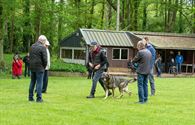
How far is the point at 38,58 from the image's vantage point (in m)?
13.4

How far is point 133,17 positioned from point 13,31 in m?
15.2

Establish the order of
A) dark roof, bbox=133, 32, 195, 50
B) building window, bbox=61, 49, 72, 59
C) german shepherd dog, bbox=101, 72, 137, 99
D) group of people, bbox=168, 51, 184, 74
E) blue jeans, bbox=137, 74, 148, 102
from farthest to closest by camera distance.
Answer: building window, bbox=61, 49, 72, 59 → dark roof, bbox=133, 32, 195, 50 → group of people, bbox=168, 51, 184, 74 → german shepherd dog, bbox=101, 72, 137, 99 → blue jeans, bbox=137, 74, 148, 102

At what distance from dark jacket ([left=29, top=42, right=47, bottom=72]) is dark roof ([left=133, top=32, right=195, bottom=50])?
2847 cm

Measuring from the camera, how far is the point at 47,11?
39.8 metres

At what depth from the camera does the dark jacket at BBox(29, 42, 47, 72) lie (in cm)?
1331

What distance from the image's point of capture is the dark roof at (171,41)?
42.5m

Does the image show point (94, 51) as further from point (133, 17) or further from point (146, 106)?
point (133, 17)

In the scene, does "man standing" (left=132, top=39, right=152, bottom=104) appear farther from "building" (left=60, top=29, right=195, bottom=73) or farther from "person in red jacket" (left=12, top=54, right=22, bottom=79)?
"building" (left=60, top=29, right=195, bottom=73)

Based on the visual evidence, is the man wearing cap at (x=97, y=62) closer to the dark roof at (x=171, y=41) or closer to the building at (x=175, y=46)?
the dark roof at (x=171, y=41)

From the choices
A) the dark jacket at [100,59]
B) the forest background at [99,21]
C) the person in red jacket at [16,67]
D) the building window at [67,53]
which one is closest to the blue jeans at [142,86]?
the dark jacket at [100,59]

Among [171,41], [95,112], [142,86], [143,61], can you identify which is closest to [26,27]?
[171,41]

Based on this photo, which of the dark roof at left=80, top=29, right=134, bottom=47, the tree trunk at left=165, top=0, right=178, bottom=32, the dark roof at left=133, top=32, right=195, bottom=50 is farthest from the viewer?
the tree trunk at left=165, top=0, right=178, bottom=32

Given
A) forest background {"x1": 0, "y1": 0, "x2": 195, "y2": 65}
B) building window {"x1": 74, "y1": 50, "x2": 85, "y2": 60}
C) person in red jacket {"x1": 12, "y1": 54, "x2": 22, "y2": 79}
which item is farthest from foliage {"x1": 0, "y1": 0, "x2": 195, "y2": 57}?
person in red jacket {"x1": 12, "y1": 54, "x2": 22, "y2": 79}

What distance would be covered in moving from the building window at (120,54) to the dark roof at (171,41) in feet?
7.29
